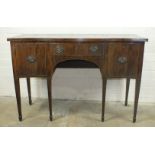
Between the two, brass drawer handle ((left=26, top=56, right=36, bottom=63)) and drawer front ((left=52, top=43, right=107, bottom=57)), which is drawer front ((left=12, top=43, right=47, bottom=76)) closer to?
brass drawer handle ((left=26, top=56, right=36, bottom=63))

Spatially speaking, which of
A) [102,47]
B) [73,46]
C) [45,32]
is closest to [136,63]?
[102,47]

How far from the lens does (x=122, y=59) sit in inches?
68.2

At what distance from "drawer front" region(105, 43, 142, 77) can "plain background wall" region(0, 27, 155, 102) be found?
0.55 metres

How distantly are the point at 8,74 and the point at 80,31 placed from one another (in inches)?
39.5

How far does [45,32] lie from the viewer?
2.25 metres

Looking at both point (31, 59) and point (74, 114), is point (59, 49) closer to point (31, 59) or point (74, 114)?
point (31, 59)

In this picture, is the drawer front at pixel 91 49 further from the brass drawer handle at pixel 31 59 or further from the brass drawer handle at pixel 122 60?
the brass drawer handle at pixel 31 59

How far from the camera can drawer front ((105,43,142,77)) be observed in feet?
5.57

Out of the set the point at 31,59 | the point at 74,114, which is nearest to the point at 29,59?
the point at 31,59

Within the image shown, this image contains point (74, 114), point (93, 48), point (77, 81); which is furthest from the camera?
point (77, 81)

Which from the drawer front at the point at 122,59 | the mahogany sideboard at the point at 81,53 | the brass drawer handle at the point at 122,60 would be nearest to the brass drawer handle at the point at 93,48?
the mahogany sideboard at the point at 81,53

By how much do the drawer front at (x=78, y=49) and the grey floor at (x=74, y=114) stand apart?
67cm

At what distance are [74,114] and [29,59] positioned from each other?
748 mm

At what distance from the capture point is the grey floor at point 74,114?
1.94 metres
